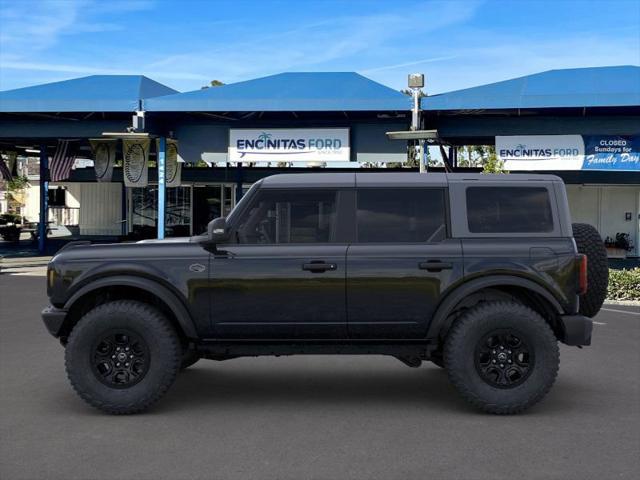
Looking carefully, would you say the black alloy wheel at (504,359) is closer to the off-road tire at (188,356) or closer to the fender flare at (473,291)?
the fender flare at (473,291)

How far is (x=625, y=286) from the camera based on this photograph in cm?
1405

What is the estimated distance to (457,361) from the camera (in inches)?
225

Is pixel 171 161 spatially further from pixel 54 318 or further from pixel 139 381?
pixel 139 381

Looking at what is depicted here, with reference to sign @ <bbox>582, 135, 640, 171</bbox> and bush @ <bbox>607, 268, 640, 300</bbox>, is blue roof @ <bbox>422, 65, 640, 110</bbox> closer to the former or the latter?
sign @ <bbox>582, 135, 640, 171</bbox>

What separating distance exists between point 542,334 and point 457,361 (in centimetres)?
76

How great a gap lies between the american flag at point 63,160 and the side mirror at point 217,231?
75.0 feet

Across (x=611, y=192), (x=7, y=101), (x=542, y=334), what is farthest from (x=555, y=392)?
(x=611, y=192)

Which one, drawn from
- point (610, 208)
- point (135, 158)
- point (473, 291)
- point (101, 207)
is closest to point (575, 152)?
point (610, 208)

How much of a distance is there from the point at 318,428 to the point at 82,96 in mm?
18914

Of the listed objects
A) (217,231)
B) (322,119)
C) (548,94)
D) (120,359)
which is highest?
(548,94)

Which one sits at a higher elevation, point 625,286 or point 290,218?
point 290,218

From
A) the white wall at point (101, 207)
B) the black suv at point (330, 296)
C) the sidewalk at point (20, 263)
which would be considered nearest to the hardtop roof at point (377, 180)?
the black suv at point (330, 296)

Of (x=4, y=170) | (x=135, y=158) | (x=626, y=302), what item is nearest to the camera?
(x=626, y=302)

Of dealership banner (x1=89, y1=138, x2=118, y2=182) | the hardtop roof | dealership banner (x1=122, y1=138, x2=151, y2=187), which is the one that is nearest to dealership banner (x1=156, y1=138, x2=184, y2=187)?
dealership banner (x1=122, y1=138, x2=151, y2=187)
